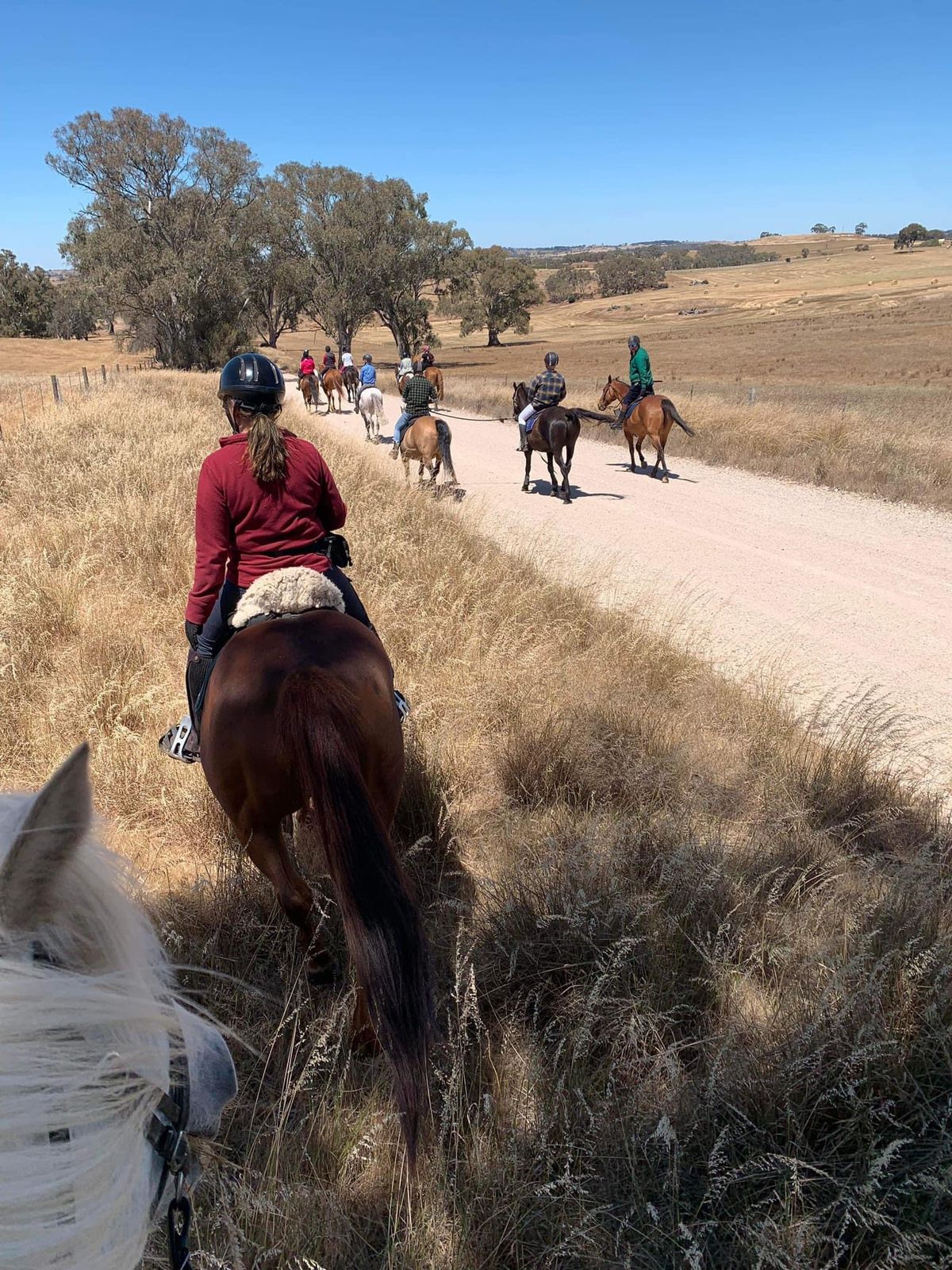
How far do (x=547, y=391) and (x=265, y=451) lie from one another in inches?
481

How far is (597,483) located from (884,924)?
12976mm

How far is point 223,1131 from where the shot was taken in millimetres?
2385

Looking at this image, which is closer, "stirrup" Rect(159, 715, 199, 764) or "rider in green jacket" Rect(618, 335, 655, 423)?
"stirrup" Rect(159, 715, 199, 764)

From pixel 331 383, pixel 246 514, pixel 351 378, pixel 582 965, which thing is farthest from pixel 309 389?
pixel 582 965

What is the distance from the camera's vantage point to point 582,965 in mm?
2900

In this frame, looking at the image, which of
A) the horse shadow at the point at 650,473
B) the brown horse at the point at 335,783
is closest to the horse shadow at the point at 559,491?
the horse shadow at the point at 650,473

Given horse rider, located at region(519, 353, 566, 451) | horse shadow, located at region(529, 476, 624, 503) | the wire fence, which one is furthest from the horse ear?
horse rider, located at region(519, 353, 566, 451)

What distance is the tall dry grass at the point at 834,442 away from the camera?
13414 mm

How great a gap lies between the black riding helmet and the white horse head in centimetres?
252

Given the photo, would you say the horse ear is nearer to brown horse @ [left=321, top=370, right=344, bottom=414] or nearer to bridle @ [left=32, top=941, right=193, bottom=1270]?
bridle @ [left=32, top=941, right=193, bottom=1270]

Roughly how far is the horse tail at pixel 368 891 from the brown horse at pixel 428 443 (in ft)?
37.7

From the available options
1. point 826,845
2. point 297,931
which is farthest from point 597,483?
point 297,931

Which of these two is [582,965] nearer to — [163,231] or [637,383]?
[637,383]

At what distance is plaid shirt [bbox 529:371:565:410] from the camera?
1454cm
